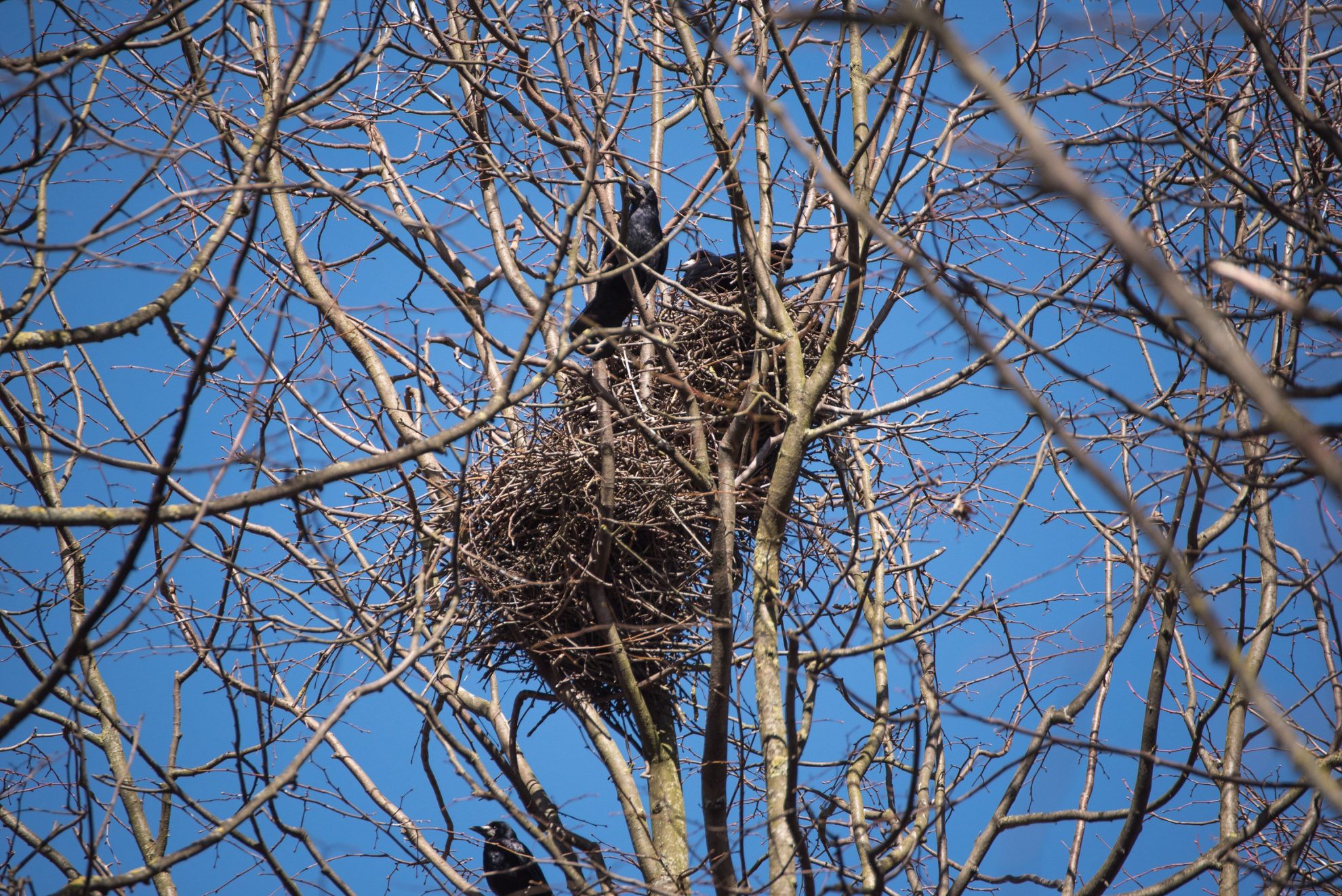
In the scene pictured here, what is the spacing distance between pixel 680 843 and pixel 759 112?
2.59 meters

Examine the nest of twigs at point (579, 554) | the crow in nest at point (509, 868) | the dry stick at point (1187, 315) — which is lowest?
the dry stick at point (1187, 315)

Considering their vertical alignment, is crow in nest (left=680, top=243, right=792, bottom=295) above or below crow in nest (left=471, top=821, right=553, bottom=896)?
above

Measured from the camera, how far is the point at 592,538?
3984mm

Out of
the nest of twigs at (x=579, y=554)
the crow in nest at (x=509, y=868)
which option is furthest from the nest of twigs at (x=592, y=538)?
the crow in nest at (x=509, y=868)

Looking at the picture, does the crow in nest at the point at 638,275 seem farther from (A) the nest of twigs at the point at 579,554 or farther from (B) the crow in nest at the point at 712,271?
(A) the nest of twigs at the point at 579,554

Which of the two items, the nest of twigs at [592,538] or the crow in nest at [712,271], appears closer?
the nest of twigs at [592,538]

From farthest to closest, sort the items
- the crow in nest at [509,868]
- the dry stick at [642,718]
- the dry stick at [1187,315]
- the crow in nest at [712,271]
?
the crow in nest at [712,271]
the crow in nest at [509,868]
the dry stick at [642,718]
the dry stick at [1187,315]

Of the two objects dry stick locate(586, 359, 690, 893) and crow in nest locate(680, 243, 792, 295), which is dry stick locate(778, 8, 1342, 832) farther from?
crow in nest locate(680, 243, 792, 295)

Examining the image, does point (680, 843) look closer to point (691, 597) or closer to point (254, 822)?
point (691, 597)

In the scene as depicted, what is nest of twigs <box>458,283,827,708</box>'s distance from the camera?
3846 millimetres

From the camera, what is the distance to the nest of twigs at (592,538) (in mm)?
3846

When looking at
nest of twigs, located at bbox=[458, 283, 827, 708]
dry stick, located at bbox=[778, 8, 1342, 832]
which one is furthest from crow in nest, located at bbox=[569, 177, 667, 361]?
dry stick, located at bbox=[778, 8, 1342, 832]

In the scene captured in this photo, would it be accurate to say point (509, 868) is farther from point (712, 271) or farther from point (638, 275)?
point (712, 271)

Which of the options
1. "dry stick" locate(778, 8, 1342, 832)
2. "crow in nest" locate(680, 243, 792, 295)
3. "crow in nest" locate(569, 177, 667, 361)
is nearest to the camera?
"dry stick" locate(778, 8, 1342, 832)
